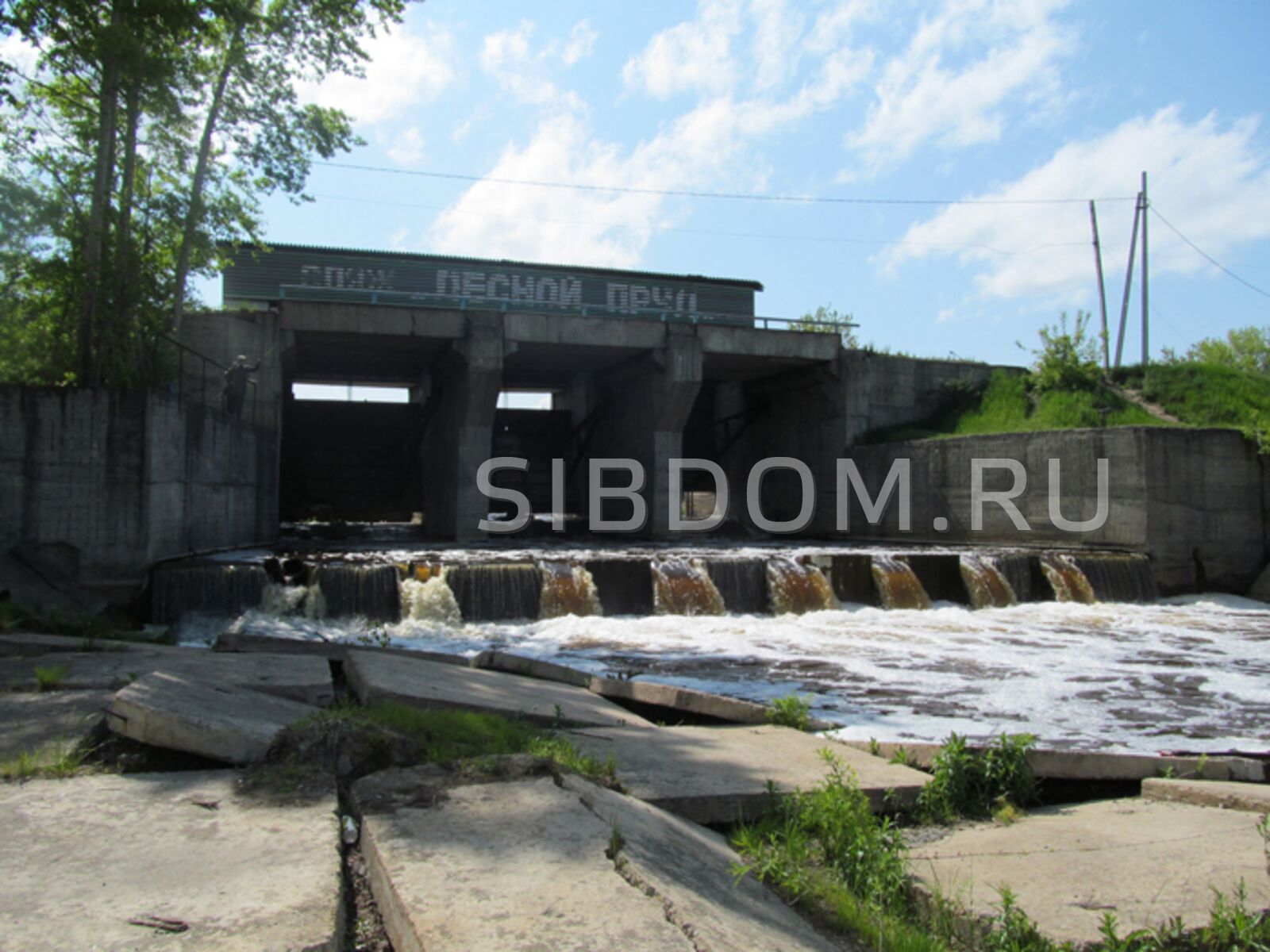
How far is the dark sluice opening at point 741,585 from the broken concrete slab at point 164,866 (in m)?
12.7

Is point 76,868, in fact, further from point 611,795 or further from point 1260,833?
point 1260,833

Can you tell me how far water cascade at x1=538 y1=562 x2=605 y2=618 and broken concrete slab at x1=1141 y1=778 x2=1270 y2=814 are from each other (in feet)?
35.2

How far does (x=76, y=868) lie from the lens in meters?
2.38

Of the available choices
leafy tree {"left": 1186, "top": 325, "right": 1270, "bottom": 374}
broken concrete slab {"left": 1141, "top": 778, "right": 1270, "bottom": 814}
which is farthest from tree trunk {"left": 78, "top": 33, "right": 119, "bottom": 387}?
leafy tree {"left": 1186, "top": 325, "right": 1270, "bottom": 374}

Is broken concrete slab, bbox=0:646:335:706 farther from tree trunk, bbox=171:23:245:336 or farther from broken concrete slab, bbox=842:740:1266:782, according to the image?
tree trunk, bbox=171:23:245:336

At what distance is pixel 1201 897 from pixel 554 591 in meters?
12.0

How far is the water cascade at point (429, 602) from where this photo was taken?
1373 centimetres

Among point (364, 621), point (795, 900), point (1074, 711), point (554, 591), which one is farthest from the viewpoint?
point (554, 591)

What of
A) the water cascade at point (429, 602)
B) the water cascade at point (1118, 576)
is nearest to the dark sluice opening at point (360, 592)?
the water cascade at point (429, 602)

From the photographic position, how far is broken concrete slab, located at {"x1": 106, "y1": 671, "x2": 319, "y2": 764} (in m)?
3.35

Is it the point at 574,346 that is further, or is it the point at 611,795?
the point at 574,346

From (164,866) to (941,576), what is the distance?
52.3 feet

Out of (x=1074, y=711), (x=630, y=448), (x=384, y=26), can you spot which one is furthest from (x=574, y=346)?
(x=1074, y=711)

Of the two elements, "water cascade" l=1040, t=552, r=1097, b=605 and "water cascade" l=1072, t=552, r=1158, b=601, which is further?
"water cascade" l=1072, t=552, r=1158, b=601
